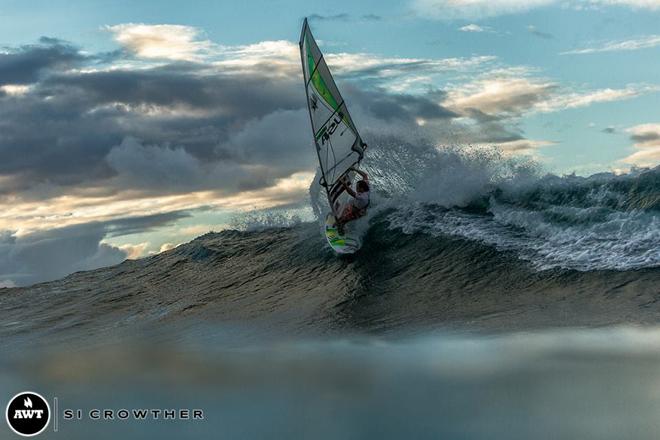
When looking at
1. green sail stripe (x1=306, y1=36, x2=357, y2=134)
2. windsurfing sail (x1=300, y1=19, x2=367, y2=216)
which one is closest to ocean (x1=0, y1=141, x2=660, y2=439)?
windsurfing sail (x1=300, y1=19, x2=367, y2=216)

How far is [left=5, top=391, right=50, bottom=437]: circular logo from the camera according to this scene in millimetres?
7294

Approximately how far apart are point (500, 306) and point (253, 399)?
4599 millimetres

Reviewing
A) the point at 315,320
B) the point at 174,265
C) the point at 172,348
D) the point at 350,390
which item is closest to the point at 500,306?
the point at 315,320

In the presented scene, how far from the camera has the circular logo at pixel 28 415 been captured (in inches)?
287

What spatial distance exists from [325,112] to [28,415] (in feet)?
29.3

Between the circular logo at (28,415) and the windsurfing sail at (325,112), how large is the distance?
26.5 ft

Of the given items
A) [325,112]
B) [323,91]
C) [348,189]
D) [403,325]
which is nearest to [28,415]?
[403,325]

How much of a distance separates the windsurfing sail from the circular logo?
8.07m

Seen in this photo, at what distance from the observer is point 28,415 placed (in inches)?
298

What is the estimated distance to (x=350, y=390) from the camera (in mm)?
7094

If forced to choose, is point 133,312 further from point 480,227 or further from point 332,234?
point 480,227

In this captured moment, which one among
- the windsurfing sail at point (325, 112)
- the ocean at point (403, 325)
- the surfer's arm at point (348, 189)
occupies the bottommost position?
the ocean at point (403, 325)

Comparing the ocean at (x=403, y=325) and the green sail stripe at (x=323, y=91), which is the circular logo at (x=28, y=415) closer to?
the ocean at (x=403, y=325)

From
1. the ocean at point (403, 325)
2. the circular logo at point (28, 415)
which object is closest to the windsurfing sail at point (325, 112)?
the ocean at point (403, 325)
